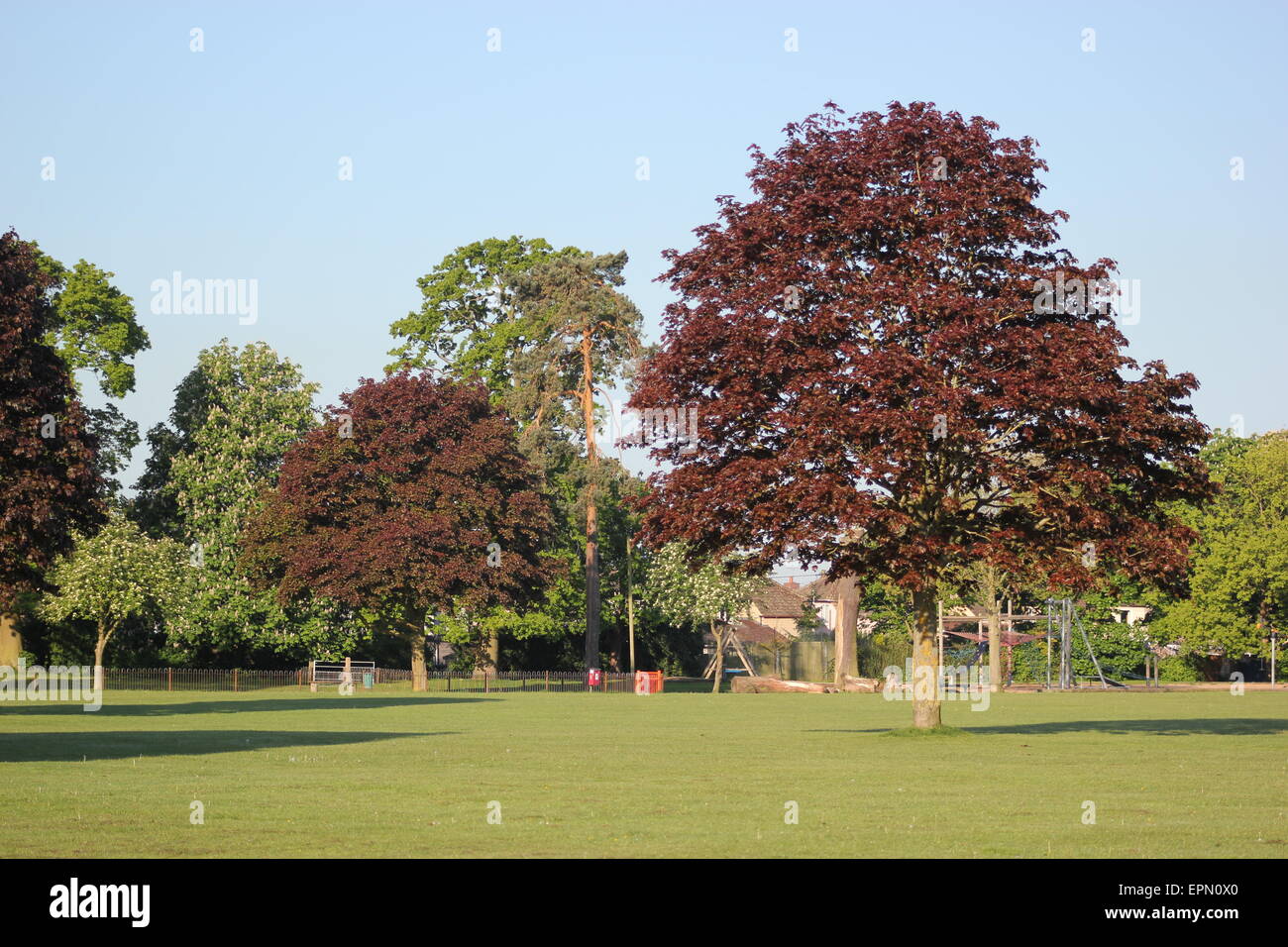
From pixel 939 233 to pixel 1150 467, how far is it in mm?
6605

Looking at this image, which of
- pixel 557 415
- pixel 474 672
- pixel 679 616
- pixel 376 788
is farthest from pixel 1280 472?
pixel 376 788

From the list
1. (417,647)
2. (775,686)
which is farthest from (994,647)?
(417,647)

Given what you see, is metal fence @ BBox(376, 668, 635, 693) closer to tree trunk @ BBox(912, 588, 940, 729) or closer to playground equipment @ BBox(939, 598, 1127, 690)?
playground equipment @ BBox(939, 598, 1127, 690)

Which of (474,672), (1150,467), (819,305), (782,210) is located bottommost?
(474,672)

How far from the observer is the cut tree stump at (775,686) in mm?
82562

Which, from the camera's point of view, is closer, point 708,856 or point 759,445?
point 708,856

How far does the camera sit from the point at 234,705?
Answer: 172 ft

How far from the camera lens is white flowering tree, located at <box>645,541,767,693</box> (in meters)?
88.5

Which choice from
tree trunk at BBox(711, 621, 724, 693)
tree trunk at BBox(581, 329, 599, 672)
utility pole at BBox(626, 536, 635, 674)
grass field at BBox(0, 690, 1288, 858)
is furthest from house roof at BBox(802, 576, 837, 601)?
grass field at BBox(0, 690, 1288, 858)

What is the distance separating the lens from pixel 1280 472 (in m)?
90.8

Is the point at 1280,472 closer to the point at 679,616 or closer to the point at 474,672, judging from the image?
the point at 679,616

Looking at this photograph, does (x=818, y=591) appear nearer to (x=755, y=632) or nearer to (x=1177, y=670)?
(x=755, y=632)

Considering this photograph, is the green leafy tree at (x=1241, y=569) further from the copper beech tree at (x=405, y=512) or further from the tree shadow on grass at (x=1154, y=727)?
the tree shadow on grass at (x=1154, y=727)

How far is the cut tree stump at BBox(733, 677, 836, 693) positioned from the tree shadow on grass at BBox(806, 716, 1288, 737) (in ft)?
129
